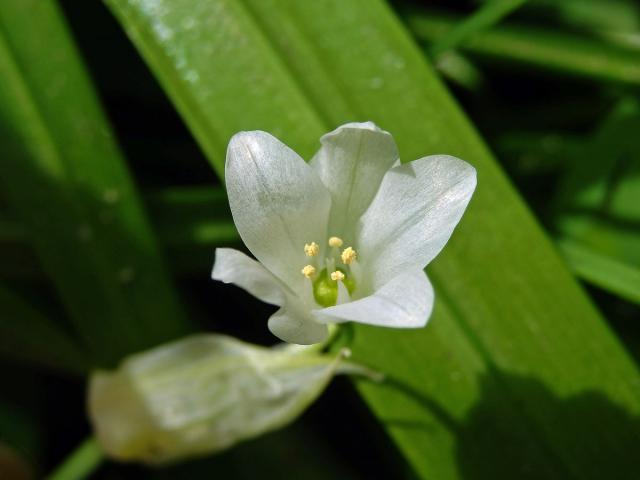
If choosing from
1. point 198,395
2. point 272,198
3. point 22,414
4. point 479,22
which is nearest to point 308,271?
point 272,198

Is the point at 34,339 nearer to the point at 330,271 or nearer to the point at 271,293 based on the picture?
the point at 330,271

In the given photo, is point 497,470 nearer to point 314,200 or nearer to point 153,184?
point 314,200

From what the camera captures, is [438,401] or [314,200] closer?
[314,200]

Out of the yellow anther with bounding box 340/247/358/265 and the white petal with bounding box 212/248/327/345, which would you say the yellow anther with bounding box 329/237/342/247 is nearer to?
the yellow anther with bounding box 340/247/358/265

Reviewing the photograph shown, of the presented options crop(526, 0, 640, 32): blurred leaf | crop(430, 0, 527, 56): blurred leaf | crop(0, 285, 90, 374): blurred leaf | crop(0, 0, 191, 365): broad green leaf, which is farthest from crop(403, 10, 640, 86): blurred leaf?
crop(0, 285, 90, 374): blurred leaf

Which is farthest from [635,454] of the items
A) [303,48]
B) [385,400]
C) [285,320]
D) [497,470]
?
[303,48]

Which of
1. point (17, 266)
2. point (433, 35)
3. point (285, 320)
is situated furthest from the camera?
point (433, 35)
